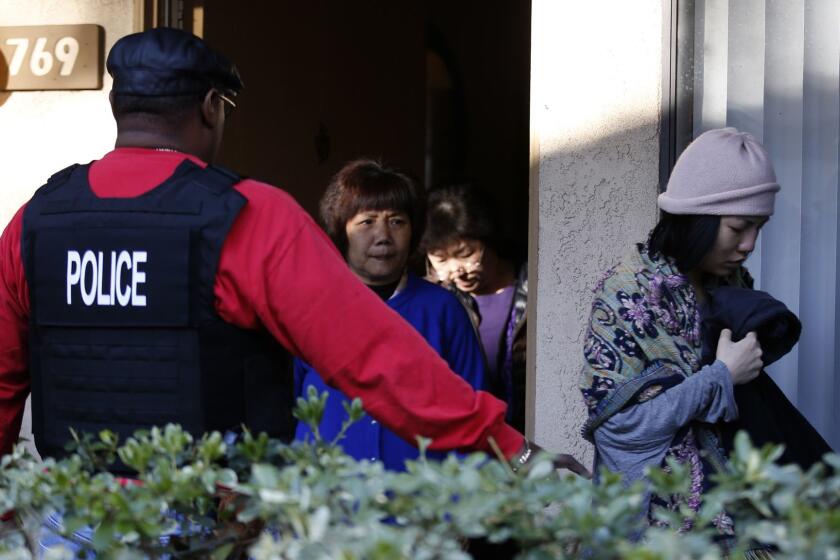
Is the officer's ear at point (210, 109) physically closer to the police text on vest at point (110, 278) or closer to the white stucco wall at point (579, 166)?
the police text on vest at point (110, 278)

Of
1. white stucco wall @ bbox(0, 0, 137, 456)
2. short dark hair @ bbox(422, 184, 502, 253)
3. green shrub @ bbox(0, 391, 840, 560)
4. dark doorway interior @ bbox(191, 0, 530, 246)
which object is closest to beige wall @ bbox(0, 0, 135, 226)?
white stucco wall @ bbox(0, 0, 137, 456)

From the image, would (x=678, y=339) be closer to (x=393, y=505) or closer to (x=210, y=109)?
(x=210, y=109)

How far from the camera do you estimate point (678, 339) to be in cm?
279

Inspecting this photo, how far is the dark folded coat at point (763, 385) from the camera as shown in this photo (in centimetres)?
275

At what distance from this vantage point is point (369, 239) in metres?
3.78

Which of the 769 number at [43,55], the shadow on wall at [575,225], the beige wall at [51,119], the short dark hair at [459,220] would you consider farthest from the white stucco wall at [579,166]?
the 769 number at [43,55]

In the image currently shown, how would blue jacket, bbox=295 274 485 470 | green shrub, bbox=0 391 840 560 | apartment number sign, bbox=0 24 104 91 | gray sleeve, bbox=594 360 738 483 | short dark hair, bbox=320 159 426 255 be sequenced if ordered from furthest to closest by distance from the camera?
apartment number sign, bbox=0 24 104 91 → short dark hair, bbox=320 159 426 255 → blue jacket, bbox=295 274 485 470 → gray sleeve, bbox=594 360 738 483 → green shrub, bbox=0 391 840 560

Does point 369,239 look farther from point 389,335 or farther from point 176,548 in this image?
point 176,548

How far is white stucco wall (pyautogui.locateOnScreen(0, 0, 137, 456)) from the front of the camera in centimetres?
482

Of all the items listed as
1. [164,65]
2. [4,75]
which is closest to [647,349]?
[164,65]

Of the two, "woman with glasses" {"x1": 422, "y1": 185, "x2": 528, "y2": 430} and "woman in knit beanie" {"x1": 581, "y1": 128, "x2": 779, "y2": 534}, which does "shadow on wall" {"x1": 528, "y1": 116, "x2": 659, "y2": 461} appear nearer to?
"woman with glasses" {"x1": 422, "y1": 185, "x2": 528, "y2": 430}

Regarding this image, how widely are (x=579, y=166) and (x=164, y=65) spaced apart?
5.91 ft

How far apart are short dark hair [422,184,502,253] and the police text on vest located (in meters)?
2.54

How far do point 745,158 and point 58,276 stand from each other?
144 cm
